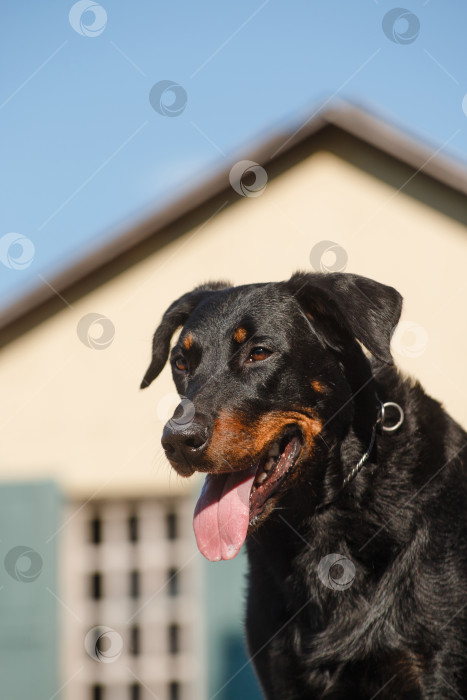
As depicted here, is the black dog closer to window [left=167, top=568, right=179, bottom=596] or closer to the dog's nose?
the dog's nose

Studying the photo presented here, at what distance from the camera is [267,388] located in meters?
3.09

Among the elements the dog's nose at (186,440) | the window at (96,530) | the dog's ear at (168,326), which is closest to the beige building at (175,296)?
the window at (96,530)

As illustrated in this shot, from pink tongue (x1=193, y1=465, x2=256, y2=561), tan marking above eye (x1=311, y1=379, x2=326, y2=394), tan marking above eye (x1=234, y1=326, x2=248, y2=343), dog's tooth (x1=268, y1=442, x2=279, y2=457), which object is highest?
tan marking above eye (x1=234, y1=326, x2=248, y2=343)

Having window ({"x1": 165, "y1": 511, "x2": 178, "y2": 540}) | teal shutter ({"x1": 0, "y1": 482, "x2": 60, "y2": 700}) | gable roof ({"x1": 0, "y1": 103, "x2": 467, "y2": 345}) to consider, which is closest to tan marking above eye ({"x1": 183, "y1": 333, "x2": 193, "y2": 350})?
teal shutter ({"x1": 0, "y1": 482, "x2": 60, "y2": 700})

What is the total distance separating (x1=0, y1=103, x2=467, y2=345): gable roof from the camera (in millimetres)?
8688

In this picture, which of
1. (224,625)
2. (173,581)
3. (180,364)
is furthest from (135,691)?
(180,364)

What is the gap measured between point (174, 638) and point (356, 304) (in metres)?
6.26

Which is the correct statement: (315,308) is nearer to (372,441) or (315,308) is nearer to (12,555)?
(372,441)

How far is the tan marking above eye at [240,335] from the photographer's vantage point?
323 cm

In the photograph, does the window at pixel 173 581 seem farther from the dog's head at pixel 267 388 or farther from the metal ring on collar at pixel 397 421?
the metal ring on collar at pixel 397 421

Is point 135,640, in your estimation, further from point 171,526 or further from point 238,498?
point 238,498

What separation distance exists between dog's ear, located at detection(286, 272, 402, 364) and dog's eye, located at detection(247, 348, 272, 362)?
0.30 metres

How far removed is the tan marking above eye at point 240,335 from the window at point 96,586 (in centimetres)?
599

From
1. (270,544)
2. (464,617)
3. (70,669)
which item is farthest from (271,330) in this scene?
(70,669)
